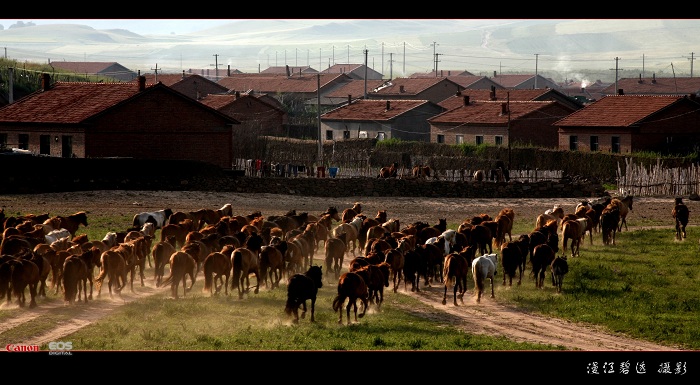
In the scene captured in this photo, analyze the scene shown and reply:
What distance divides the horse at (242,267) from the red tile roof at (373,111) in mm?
56260

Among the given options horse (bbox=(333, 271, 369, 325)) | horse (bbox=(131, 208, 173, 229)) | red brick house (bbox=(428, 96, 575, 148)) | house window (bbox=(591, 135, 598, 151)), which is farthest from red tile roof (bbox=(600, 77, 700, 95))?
horse (bbox=(333, 271, 369, 325))

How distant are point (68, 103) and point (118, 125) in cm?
355

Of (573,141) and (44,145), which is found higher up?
(573,141)

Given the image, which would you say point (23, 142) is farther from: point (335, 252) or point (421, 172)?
point (335, 252)

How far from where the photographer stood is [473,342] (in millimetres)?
15430

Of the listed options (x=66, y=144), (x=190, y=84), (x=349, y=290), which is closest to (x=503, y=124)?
(x=66, y=144)

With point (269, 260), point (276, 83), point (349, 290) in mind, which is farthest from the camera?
point (276, 83)

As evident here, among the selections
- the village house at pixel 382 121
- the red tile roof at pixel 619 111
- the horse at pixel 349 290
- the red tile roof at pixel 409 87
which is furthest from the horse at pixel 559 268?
the red tile roof at pixel 409 87

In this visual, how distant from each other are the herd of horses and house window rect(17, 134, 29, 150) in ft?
72.8

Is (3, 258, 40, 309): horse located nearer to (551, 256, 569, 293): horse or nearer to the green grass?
the green grass

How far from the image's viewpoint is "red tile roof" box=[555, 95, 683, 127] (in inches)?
2324

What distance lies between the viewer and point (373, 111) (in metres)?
79.3
